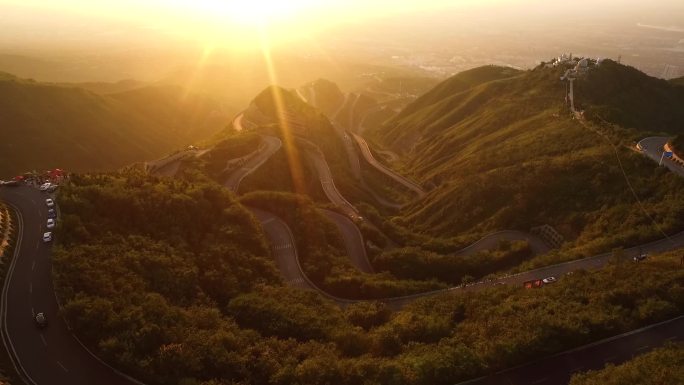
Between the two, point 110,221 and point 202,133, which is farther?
point 202,133

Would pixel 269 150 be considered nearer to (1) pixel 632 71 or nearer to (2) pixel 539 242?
(2) pixel 539 242

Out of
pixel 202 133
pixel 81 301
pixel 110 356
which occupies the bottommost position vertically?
pixel 202 133

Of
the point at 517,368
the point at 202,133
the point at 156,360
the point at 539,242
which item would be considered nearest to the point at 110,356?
the point at 156,360

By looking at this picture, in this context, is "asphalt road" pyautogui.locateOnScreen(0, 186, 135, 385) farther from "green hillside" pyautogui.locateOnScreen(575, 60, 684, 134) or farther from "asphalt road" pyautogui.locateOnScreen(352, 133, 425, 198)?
"green hillside" pyautogui.locateOnScreen(575, 60, 684, 134)

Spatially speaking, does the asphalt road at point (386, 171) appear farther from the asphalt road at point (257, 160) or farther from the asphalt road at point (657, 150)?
the asphalt road at point (657, 150)

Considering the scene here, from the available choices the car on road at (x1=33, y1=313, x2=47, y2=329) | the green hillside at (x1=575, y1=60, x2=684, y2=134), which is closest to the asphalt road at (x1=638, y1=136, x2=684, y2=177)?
the green hillside at (x1=575, y1=60, x2=684, y2=134)

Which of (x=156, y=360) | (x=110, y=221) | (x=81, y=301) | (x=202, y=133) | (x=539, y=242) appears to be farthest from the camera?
(x=202, y=133)

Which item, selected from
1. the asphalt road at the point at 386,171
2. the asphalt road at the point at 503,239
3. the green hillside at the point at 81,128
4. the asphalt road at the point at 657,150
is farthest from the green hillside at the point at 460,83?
the asphalt road at the point at 503,239
